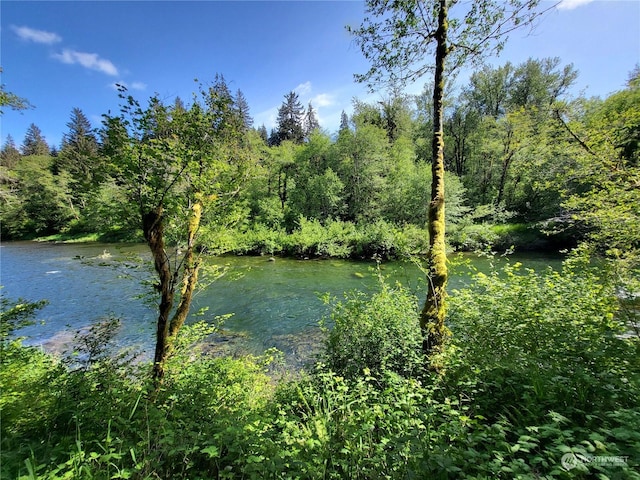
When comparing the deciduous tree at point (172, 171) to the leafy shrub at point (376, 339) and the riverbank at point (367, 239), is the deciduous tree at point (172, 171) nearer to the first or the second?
the leafy shrub at point (376, 339)

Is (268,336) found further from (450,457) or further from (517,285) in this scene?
(450,457)

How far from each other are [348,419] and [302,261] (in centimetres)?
1901

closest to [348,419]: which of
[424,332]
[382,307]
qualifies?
[424,332]

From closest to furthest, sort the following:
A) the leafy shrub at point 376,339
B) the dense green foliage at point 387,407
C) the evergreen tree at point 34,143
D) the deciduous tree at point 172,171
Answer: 1. the dense green foliage at point 387,407
2. the deciduous tree at point 172,171
3. the leafy shrub at point 376,339
4. the evergreen tree at point 34,143

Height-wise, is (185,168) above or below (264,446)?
above

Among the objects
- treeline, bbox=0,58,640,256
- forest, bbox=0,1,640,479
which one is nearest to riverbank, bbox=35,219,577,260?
treeline, bbox=0,58,640,256

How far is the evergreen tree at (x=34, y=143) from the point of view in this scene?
5988 centimetres

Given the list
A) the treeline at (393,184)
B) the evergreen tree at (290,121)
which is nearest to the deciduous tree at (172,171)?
the treeline at (393,184)

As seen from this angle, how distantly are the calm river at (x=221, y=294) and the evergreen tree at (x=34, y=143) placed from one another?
5766 cm

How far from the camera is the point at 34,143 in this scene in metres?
62.7

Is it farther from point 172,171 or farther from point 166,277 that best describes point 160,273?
point 172,171

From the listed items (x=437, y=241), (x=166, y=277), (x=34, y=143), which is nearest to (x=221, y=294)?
(x=166, y=277)

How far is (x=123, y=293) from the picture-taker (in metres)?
13.9

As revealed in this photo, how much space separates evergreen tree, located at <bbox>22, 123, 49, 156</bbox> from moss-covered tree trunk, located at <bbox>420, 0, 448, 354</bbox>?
84.0m
